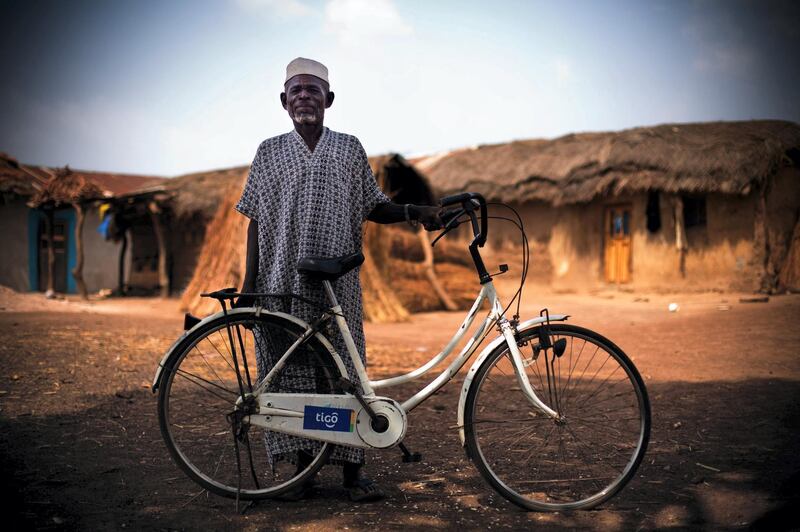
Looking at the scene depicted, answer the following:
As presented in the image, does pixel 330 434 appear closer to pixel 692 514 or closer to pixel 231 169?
pixel 692 514

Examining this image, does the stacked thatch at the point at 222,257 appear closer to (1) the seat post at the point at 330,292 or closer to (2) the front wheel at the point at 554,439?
(2) the front wheel at the point at 554,439

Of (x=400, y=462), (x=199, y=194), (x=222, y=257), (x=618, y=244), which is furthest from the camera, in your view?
(x=199, y=194)

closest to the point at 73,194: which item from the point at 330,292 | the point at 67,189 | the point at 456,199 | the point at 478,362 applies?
the point at 67,189

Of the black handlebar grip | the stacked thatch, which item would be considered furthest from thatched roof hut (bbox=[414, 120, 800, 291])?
the black handlebar grip

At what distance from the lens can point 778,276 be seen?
11.5m

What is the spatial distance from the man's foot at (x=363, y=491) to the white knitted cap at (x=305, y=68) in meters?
1.57

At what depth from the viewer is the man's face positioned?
2.33 meters

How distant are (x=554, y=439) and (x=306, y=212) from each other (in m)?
1.68

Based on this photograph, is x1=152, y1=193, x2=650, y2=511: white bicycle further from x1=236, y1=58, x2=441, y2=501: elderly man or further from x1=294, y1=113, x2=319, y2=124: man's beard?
x1=294, y1=113, x2=319, y2=124: man's beard

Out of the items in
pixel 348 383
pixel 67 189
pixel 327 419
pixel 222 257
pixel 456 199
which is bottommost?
pixel 327 419

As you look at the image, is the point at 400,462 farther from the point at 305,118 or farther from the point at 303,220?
the point at 305,118

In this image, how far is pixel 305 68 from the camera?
91.7 inches

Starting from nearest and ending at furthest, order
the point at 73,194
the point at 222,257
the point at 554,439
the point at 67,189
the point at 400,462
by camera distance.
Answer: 1. the point at 400,462
2. the point at 554,439
3. the point at 222,257
4. the point at 73,194
5. the point at 67,189

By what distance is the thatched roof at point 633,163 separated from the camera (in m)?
11.5
